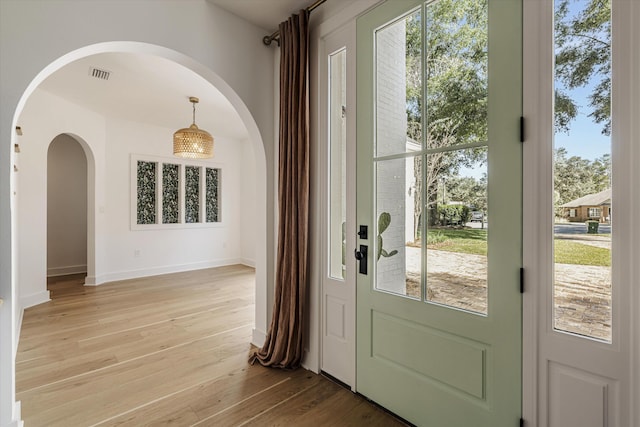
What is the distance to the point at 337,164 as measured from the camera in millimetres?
2141

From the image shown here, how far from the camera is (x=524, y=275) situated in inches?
49.9

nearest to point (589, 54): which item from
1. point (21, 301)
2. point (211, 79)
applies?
point (211, 79)

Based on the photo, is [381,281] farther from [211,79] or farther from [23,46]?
[23,46]

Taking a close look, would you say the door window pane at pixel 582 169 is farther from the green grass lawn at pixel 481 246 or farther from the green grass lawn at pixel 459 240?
the green grass lawn at pixel 459 240

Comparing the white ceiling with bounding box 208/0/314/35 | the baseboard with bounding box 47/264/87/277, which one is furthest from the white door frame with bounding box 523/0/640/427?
the baseboard with bounding box 47/264/87/277

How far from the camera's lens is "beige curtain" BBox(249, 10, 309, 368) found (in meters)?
2.20

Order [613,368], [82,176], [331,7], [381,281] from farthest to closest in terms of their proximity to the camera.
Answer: [82,176]
[331,7]
[381,281]
[613,368]

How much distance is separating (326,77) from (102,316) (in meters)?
3.54

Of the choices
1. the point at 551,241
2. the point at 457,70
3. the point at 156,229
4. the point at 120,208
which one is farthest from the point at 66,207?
the point at 551,241

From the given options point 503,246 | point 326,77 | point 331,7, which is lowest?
point 503,246

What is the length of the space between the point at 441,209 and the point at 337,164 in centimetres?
84

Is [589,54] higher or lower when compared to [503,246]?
higher

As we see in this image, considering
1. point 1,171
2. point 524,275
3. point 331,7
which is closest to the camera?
point 524,275

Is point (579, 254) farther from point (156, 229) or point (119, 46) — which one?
point (156, 229)
